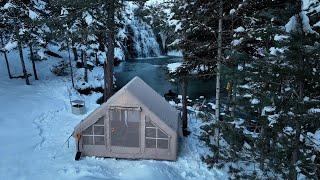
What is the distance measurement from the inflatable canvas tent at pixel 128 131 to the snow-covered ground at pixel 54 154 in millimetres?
448

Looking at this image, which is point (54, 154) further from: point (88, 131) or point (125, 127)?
point (125, 127)

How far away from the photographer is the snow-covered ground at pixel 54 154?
14.0 meters

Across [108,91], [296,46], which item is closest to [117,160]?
[108,91]

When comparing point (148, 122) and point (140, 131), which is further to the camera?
point (140, 131)

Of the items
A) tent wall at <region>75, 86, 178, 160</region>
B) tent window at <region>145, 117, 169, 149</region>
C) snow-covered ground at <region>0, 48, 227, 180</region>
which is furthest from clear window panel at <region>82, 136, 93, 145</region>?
tent window at <region>145, 117, 169, 149</region>

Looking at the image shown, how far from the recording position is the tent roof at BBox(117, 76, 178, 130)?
15.5 meters

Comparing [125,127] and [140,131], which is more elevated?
[125,127]

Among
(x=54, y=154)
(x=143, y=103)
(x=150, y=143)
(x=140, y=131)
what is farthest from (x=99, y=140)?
(x=143, y=103)

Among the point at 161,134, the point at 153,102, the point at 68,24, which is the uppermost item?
the point at 68,24

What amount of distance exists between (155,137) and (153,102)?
1.91 metres

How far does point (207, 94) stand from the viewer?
34.6 meters

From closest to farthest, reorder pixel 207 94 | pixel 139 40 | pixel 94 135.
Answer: pixel 94 135 < pixel 207 94 < pixel 139 40

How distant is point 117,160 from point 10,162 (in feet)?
14.6

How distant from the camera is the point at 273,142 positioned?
29.0 feet
